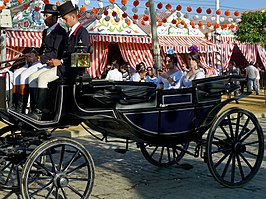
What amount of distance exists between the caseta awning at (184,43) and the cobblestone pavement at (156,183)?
1445 cm

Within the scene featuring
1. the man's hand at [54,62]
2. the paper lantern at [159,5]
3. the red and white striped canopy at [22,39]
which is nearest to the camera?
the man's hand at [54,62]

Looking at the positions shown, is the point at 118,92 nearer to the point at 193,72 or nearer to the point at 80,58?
the point at 80,58

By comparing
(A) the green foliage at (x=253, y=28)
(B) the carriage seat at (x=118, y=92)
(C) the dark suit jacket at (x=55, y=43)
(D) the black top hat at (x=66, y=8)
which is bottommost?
(B) the carriage seat at (x=118, y=92)

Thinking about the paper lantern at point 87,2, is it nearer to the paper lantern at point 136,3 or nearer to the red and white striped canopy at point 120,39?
the paper lantern at point 136,3

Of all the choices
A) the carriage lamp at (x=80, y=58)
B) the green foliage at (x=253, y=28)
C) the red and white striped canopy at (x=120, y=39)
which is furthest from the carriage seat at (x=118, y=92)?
the green foliage at (x=253, y=28)

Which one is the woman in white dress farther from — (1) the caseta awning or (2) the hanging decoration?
(1) the caseta awning

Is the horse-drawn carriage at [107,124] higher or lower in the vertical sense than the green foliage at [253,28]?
lower

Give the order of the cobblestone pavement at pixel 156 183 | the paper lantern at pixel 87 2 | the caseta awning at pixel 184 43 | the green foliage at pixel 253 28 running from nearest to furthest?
the cobblestone pavement at pixel 156 183
the paper lantern at pixel 87 2
the caseta awning at pixel 184 43
the green foliage at pixel 253 28

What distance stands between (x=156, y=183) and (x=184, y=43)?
17069 mm

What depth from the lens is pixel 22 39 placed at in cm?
1702

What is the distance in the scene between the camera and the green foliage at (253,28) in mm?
23500

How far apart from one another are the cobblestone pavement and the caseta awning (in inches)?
569

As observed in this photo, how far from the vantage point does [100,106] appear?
5.23 metres

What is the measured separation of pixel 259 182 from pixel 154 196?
150 centimetres
